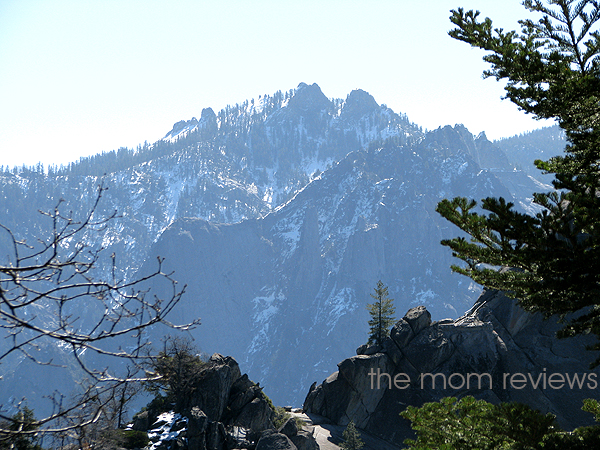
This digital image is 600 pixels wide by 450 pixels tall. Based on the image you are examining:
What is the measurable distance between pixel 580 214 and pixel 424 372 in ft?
118

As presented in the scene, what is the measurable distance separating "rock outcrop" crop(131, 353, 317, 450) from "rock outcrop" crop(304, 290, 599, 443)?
427 inches

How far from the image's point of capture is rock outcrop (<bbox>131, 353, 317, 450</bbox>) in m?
26.8

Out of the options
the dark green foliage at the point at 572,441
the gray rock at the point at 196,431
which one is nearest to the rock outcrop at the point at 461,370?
the gray rock at the point at 196,431

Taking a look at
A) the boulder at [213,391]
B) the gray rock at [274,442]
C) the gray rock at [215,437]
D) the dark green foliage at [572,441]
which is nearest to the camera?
the dark green foliage at [572,441]

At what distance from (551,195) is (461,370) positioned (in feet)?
118

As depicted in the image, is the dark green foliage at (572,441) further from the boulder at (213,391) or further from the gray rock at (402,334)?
the gray rock at (402,334)

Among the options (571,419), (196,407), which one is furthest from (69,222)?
(571,419)

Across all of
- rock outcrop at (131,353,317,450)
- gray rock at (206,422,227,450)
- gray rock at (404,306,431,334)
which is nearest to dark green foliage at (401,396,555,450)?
rock outcrop at (131,353,317,450)

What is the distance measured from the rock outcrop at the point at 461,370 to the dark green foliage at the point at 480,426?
32.1 metres

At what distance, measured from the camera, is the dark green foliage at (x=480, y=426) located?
26.2ft

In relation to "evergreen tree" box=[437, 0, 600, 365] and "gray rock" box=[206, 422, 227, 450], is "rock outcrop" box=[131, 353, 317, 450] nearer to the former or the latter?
"gray rock" box=[206, 422, 227, 450]

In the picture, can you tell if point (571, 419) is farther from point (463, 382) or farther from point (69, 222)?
point (69, 222)

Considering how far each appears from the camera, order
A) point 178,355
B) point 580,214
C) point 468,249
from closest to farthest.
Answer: point 580,214
point 468,249
point 178,355

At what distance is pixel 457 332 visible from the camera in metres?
41.7
